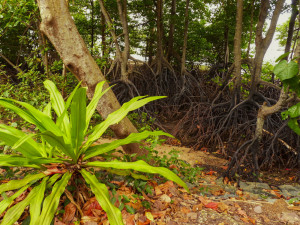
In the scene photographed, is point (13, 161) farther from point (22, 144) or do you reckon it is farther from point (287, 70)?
point (287, 70)

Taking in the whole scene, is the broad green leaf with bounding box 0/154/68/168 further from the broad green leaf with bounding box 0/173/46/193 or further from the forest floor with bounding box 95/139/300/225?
the forest floor with bounding box 95/139/300/225

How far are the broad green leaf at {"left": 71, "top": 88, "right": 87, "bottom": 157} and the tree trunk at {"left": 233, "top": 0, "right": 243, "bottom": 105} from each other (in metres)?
3.72

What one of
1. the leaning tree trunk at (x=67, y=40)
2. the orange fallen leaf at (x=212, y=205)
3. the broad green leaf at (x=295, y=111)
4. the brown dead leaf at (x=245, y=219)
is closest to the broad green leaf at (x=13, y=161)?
the leaning tree trunk at (x=67, y=40)

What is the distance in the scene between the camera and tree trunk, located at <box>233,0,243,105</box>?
13.0 ft

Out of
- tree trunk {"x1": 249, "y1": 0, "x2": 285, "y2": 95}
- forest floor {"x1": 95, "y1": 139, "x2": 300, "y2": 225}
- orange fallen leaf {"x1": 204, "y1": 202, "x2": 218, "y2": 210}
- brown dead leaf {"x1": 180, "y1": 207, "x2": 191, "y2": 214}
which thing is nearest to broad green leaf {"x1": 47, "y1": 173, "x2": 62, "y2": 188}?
forest floor {"x1": 95, "y1": 139, "x2": 300, "y2": 225}

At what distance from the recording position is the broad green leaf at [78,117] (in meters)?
1.25

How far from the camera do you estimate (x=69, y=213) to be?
1316mm

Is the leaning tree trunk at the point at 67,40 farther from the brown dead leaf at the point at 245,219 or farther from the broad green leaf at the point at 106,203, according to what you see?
the brown dead leaf at the point at 245,219

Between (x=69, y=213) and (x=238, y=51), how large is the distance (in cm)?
403

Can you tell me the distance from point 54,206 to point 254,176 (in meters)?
2.85

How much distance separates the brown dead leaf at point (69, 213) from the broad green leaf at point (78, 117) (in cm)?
34

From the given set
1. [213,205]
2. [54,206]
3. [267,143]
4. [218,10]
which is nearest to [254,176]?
[267,143]

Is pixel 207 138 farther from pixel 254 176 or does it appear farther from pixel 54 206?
pixel 54 206

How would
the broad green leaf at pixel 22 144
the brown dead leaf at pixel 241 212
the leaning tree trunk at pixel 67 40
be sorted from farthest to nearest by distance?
the leaning tree trunk at pixel 67 40 → the brown dead leaf at pixel 241 212 → the broad green leaf at pixel 22 144
